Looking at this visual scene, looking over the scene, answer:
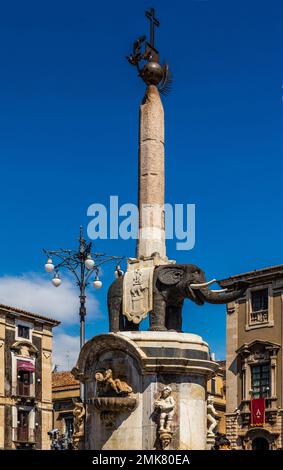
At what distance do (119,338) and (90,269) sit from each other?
774cm

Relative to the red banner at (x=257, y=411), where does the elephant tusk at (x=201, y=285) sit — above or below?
above

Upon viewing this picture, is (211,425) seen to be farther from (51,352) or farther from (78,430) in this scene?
(51,352)

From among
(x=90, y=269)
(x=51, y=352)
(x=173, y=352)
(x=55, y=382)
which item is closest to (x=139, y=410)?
(x=173, y=352)

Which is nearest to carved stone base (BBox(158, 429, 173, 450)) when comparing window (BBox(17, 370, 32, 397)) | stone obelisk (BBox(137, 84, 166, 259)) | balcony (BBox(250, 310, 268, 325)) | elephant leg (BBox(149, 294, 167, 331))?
elephant leg (BBox(149, 294, 167, 331))

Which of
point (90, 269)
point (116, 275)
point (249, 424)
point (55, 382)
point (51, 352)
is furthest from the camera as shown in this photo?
point (55, 382)

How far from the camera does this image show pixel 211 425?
1919cm

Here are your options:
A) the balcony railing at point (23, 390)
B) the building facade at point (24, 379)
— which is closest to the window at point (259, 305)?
the building facade at point (24, 379)

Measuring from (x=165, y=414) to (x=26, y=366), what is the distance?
39631 millimetres

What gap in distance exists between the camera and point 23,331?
57.4m

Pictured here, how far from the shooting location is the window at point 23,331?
57.0 metres

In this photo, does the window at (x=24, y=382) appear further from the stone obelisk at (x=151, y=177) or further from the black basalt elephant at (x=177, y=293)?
the black basalt elephant at (x=177, y=293)

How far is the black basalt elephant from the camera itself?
1897 cm

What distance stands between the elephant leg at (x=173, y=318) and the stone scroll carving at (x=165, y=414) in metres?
1.79
